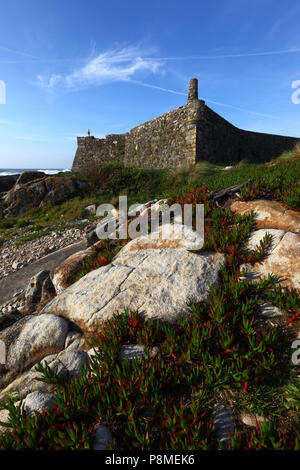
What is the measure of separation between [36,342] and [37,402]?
1090mm

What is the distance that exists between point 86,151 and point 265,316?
30584mm

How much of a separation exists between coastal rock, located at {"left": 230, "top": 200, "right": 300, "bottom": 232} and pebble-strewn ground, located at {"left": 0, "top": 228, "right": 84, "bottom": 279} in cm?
723

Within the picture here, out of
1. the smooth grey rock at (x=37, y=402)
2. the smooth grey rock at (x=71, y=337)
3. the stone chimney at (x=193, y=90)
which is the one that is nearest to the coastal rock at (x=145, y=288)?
the smooth grey rock at (x=71, y=337)

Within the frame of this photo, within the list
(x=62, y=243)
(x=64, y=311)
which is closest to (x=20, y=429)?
(x=64, y=311)

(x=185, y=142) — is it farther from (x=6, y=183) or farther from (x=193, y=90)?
(x=6, y=183)

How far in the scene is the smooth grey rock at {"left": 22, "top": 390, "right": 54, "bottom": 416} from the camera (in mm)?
2199

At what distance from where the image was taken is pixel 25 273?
295 inches

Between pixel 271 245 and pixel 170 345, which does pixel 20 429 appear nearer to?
pixel 170 345

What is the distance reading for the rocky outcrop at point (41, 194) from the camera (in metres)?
15.2

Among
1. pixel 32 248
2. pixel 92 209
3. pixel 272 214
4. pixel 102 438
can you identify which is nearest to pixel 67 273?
pixel 102 438

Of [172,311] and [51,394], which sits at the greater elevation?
[172,311]

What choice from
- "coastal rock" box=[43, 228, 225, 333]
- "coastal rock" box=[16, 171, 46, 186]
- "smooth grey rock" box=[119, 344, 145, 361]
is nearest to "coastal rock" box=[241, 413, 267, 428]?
"smooth grey rock" box=[119, 344, 145, 361]

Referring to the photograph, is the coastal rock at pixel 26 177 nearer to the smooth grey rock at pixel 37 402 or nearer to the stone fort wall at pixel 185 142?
the stone fort wall at pixel 185 142
